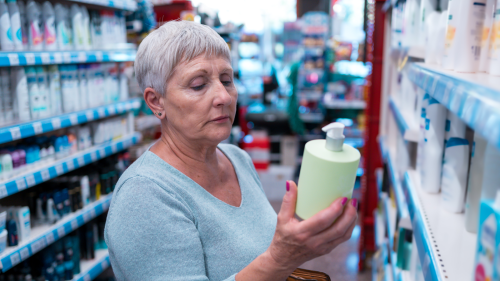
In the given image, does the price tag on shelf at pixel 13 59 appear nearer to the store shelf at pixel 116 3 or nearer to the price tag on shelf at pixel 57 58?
the price tag on shelf at pixel 57 58

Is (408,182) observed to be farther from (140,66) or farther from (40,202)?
(40,202)

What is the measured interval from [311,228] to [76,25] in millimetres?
2444

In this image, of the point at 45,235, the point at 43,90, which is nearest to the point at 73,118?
the point at 43,90

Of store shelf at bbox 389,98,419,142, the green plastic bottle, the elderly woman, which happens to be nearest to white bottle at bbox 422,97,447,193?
store shelf at bbox 389,98,419,142

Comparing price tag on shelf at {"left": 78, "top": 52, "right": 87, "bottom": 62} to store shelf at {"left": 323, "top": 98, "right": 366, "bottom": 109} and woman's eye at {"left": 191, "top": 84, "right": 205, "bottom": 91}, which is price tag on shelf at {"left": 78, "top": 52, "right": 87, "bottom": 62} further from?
store shelf at {"left": 323, "top": 98, "right": 366, "bottom": 109}

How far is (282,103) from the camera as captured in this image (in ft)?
24.0

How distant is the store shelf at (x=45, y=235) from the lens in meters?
2.06

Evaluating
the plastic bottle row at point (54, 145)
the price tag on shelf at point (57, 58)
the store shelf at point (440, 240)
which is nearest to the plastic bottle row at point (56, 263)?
the plastic bottle row at point (54, 145)

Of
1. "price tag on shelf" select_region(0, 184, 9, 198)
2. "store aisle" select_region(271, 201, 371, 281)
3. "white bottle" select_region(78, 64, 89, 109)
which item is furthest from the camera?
"store aisle" select_region(271, 201, 371, 281)

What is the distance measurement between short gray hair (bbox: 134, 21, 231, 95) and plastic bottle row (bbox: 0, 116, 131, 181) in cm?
136

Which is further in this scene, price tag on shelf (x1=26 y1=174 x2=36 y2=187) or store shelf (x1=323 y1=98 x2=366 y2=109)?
store shelf (x1=323 y1=98 x2=366 y2=109)

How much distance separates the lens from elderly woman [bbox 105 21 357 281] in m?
0.95

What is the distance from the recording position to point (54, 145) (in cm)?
256

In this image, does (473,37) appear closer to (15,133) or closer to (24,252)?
(15,133)
